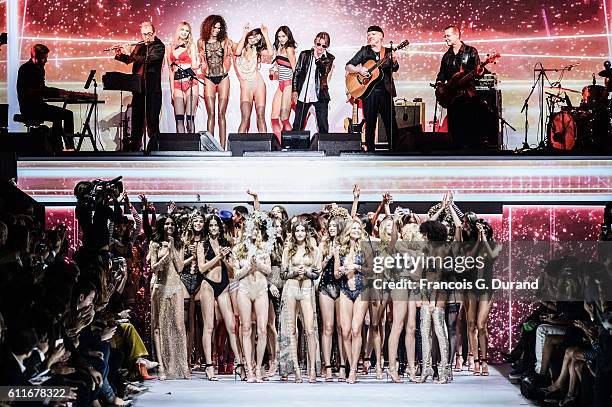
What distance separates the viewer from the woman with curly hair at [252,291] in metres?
10.6

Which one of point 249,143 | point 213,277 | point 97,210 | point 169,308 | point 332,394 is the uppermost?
point 249,143

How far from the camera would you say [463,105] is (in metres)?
12.7

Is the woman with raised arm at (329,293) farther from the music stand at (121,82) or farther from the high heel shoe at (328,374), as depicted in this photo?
the music stand at (121,82)

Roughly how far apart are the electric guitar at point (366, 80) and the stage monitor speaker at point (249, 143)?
1.34 metres

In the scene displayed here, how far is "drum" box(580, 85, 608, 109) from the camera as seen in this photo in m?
12.7

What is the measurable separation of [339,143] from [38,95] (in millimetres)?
3042

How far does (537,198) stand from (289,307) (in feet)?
9.48

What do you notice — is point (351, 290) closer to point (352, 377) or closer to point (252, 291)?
point (352, 377)

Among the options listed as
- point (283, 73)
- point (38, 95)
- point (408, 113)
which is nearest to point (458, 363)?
point (408, 113)

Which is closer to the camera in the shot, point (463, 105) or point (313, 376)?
point (313, 376)

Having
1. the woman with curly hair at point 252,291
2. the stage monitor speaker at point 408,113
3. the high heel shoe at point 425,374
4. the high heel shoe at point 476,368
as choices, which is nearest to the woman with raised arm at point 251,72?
the stage monitor speaker at point 408,113

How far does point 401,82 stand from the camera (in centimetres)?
1492

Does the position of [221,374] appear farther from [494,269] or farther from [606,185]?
[606,185]

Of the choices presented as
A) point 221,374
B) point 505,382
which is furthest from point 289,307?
point 505,382
